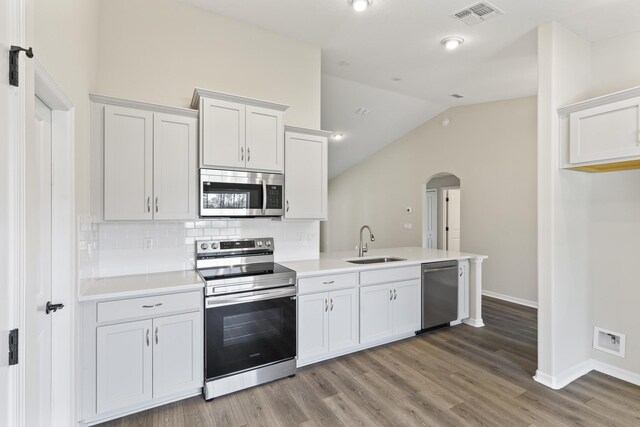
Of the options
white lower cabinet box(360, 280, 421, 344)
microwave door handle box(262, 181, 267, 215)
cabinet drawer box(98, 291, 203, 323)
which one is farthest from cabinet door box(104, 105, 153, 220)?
white lower cabinet box(360, 280, 421, 344)

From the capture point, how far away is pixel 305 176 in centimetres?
329

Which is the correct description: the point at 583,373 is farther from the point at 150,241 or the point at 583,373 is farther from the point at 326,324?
the point at 150,241

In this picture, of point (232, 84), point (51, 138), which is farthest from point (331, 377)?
point (232, 84)

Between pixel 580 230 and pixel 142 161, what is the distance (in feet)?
12.5

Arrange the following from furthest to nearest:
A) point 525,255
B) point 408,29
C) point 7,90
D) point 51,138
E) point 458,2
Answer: point 525,255, point 408,29, point 458,2, point 51,138, point 7,90

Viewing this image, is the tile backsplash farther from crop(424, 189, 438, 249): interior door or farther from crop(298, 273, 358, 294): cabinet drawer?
crop(424, 189, 438, 249): interior door

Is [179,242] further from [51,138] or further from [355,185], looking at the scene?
[355,185]

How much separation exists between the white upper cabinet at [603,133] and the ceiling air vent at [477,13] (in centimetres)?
103

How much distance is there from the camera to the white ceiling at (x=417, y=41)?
2.76 meters

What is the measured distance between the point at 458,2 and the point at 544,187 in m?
1.72

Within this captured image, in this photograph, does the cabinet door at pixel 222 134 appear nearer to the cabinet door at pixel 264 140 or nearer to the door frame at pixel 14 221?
the cabinet door at pixel 264 140

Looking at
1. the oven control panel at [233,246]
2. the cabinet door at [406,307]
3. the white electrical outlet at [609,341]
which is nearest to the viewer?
the white electrical outlet at [609,341]

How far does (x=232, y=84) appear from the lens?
3.23 m

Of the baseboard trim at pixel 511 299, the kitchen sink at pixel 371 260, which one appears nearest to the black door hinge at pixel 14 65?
the kitchen sink at pixel 371 260
